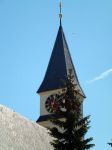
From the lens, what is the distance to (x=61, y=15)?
173 ft

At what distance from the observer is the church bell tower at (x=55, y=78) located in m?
44.8

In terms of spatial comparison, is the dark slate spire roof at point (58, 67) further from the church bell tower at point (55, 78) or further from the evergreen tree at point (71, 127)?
the evergreen tree at point (71, 127)

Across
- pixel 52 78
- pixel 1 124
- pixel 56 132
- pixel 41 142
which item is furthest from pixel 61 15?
pixel 56 132

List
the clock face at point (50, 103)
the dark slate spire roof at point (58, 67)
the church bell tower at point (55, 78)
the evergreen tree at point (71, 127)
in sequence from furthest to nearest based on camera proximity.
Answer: the dark slate spire roof at point (58, 67)
the church bell tower at point (55, 78)
the clock face at point (50, 103)
the evergreen tree at point (71, 127)

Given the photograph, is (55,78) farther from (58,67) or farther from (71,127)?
(71,127)

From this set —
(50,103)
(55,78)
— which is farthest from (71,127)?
(55,78)

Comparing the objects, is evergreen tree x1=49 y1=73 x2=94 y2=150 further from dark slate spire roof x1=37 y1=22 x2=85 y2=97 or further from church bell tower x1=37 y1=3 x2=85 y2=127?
dark slate spire roof x1=37 y1=22 x2=85 y2=97

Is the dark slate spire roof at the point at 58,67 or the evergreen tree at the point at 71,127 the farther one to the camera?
the dark slate spire roof at the point at 58,67

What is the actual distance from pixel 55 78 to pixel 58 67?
108 centimetres

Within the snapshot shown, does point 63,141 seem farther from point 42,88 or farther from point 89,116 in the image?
point 42,88

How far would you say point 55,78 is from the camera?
4678 cm

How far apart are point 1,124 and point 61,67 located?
54.4ft

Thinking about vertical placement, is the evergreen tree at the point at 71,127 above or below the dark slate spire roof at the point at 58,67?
below

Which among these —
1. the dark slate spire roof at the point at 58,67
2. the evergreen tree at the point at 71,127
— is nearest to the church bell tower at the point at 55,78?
the dark slate spire roof at the point at 58,67
